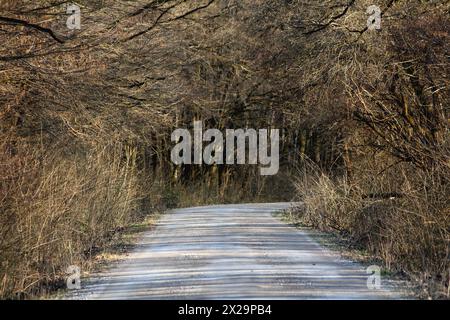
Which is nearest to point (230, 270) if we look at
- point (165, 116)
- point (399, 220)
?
point (399, 220)

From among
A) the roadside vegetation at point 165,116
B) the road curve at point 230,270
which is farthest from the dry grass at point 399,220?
the road curve at point 230,270

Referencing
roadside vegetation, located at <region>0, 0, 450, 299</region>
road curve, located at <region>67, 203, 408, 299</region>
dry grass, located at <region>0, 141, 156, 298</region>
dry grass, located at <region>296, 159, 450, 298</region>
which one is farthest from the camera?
roadside vegetation, located at <region>0, 0, 450, 299</region>

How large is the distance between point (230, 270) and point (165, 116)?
1191 cm

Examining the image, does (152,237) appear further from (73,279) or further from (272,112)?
(272,112)

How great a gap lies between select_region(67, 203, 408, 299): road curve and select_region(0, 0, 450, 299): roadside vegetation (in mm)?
709

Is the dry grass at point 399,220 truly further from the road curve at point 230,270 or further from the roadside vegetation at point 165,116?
the road curve at point 230,270

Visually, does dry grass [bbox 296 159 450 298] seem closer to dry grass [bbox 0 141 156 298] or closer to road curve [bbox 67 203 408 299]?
road curve [bbox 67 203 408 299]

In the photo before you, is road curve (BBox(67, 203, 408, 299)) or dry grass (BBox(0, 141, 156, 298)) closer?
road curve (BBox(67, 203, 408, 299))

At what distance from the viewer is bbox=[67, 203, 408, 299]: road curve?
1063 centimetres

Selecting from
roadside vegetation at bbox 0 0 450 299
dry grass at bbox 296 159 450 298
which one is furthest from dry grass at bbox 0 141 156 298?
dry grass at bbox 296 159 450 298

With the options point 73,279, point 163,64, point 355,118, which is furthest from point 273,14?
point 73,279

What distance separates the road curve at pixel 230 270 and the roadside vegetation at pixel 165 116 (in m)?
0.71

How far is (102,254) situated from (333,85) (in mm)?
8931

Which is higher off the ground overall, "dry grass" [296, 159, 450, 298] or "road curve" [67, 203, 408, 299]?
"dry grass" [296, 159, 450, 298]
